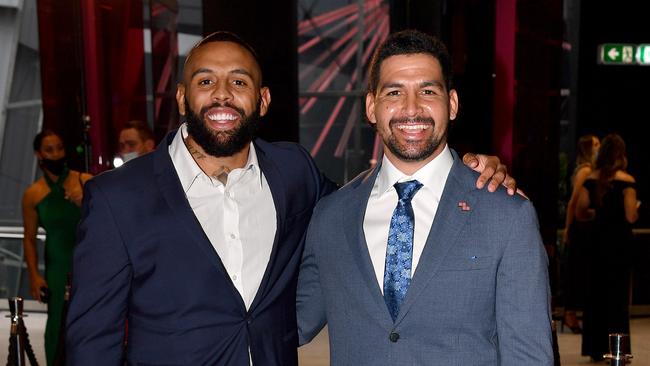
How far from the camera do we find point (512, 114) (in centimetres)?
598

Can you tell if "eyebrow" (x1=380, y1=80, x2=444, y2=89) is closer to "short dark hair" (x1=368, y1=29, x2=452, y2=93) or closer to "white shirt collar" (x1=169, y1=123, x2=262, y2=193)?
"short dark hair" (x1=368, y1=29, x2=452, y2=93)

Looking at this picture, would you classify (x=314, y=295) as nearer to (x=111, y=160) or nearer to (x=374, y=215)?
(x=374, y=215)

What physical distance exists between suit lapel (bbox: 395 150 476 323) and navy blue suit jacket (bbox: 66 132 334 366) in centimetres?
41

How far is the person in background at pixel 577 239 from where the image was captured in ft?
20.7

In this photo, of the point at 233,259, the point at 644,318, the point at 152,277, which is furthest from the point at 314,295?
the point at 644,318

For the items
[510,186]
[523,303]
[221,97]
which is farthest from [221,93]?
[523,303]

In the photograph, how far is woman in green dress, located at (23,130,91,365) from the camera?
490 cm

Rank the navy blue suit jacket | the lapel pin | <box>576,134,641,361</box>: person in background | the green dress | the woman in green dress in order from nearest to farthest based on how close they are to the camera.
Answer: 1. the lapel pin
2. the navy blue suit jacket
3. the green dress
4. the woman in green dress
5. <box>576,134,641,361</box>: person in background

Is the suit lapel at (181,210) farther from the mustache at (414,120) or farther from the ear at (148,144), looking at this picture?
the ear at (148,144)

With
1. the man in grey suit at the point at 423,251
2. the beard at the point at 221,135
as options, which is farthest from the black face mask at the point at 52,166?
the man in grey suit at the point at 423,251

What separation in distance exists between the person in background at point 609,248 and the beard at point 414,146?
409 centimetres

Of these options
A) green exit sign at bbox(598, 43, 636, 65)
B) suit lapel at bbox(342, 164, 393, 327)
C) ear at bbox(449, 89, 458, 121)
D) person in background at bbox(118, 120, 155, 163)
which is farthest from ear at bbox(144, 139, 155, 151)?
green exit sign at bbox(598, 43, 636, 65)

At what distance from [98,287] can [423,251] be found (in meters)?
0.76

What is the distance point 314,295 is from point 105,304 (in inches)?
20.7
